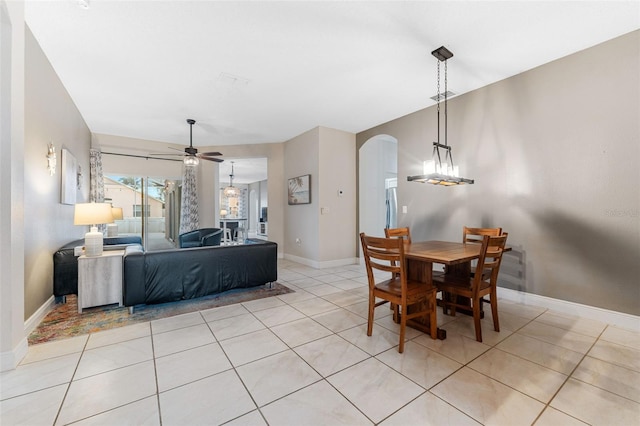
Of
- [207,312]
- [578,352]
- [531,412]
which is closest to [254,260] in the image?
[207,312]

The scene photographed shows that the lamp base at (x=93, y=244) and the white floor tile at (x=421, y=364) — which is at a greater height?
the lamp base at (x=93, y=244)

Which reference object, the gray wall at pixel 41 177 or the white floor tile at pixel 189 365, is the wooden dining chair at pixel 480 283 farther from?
the gray wall at pixel 41 177

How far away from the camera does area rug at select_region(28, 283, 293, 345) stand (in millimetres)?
2508

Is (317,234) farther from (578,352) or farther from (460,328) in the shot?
(578,352)

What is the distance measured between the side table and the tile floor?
2.07 ft

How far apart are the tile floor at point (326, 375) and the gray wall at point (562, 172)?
596 mm

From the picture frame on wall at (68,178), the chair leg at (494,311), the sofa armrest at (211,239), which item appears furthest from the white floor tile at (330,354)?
the picture frame on wall at (68,178)

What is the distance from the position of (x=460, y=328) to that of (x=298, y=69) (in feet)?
10.8

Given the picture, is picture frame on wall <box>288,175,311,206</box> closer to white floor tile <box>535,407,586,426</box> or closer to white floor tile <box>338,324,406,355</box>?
white floor tile <box>338,324,406,355</box>

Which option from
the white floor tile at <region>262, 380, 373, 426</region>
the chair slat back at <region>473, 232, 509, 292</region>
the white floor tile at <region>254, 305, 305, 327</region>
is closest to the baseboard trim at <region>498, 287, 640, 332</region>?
the chair slat back at <region>473, 232, 509, 292</region>

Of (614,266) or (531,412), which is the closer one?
(531,412)

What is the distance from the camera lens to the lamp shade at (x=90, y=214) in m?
3.02

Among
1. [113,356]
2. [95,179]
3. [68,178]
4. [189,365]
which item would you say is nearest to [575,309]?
[189,365]

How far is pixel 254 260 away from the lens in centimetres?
367
